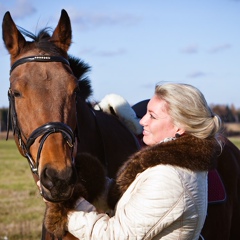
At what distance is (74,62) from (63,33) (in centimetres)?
53

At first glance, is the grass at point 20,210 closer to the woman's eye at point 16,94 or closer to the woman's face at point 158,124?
the woman's eye at point 16,94

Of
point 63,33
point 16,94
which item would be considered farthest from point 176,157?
point 63,33

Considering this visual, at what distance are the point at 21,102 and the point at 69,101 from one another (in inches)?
13.6

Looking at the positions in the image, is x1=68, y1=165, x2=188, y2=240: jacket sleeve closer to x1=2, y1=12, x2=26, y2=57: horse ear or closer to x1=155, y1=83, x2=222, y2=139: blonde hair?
x1=155, y1=83, x2=222, y2=139: blonde hair

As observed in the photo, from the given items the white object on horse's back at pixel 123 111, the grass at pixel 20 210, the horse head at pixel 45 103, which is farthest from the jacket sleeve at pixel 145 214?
the grass at pixel 20 210

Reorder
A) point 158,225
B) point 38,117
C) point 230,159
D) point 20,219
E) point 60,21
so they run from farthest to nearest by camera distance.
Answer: point 20,219
point 230,159
point 60,21
point 38,117
point 158,225

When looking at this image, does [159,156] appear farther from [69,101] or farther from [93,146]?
[93,146]

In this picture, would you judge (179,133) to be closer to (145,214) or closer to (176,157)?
(176,157)

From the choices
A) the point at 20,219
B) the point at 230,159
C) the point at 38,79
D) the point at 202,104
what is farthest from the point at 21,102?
the point at 20,219

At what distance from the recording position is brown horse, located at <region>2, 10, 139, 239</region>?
343 cm

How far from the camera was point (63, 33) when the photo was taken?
457cm

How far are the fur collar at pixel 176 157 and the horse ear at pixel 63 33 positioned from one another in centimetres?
152

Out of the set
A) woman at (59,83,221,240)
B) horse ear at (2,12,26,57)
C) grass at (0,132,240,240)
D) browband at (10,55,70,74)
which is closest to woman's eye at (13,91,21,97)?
browband at (10,55,70,74)

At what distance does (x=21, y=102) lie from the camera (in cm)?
394
